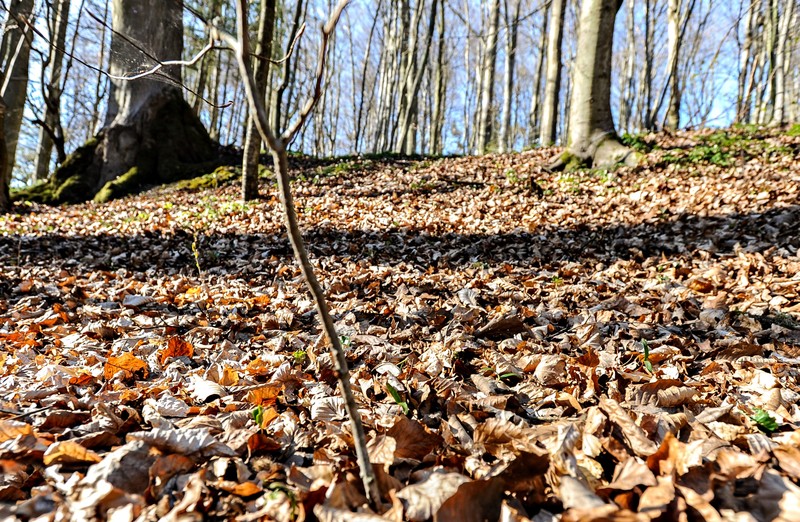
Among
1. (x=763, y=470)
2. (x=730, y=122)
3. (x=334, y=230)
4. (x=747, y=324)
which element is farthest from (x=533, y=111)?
(x=763, y=470)

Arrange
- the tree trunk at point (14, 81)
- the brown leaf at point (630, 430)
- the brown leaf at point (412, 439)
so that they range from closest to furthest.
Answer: the brown leaf at point (630, 430) → the brown leaf at point (412, 439) → the tree trunk at point (14, 81)

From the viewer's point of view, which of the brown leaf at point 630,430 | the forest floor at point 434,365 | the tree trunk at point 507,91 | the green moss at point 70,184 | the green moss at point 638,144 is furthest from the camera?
the tree trunk at point 507,91

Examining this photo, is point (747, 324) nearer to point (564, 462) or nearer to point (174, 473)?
point (564, 462)

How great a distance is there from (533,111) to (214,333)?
18.7m

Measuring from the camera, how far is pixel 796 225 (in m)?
4.18

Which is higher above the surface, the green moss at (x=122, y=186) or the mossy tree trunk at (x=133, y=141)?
the mossy tree trunk at (x=133, y=141)

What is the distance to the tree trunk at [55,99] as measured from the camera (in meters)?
10.7

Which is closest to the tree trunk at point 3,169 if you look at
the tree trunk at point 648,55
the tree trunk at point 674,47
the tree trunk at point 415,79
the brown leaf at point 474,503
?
the brown leaf at point 474,503

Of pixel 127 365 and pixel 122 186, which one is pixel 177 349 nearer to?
pixel 127 365

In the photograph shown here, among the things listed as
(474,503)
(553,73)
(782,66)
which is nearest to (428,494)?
(474,503)

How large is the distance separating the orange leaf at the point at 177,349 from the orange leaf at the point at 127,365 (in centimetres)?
19

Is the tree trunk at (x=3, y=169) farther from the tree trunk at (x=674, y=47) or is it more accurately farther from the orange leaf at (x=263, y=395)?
the tree trunk at (x=674, y=47)

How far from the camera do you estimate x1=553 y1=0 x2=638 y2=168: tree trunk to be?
728 cm

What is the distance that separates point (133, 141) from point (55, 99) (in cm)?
412
